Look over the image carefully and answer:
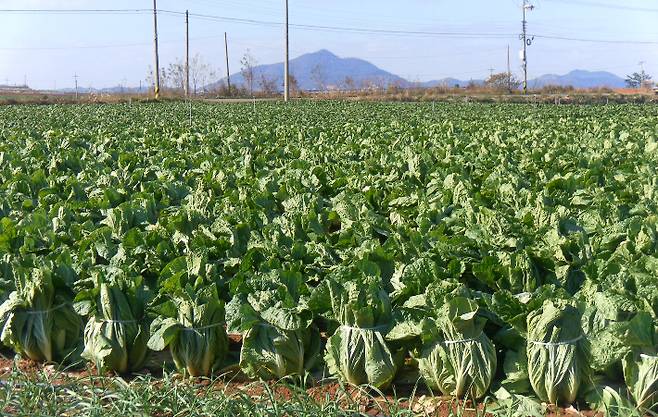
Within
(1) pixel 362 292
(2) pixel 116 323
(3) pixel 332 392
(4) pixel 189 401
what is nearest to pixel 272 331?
(3) pixel 332 392

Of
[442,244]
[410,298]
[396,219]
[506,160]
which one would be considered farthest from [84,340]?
[506,160]

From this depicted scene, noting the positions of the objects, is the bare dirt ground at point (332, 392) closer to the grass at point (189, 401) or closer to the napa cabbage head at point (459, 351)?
the grass at point (189, 401)

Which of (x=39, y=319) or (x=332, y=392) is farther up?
(x=39, y=319)

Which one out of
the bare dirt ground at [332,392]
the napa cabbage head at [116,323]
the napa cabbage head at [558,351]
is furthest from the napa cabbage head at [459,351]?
the napa cabbage head at [116,323]

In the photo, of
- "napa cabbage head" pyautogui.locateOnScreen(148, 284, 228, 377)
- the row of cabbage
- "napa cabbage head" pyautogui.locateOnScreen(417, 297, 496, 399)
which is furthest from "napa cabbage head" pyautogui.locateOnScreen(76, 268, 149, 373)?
"napa cabbage head" pyautogui.locateOnScreen(417, 297, 496, 399)

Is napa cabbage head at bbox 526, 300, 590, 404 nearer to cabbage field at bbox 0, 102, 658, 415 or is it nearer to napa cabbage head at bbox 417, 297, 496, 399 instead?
cabbage field at bbox 0, 102, 658, 415

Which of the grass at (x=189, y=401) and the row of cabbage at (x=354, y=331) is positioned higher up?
the row of cabbage at (x=354, y=331)

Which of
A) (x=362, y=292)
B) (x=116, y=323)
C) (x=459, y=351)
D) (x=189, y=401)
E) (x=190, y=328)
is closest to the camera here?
(x=189, y=401)

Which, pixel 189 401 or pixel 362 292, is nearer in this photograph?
pixel 189 401

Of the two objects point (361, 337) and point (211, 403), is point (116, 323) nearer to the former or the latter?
point (211, 403)

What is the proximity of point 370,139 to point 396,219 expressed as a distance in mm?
9164

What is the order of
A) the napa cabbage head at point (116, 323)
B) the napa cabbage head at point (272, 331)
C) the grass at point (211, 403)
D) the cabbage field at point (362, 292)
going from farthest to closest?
the napa cabbage head at point (116, 323) → the napa cabbage head at point (272, 331) → the cabbage field at point (362, 292) → the grass at point (211, 403)

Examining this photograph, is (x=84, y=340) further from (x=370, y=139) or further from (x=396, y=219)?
(x=370, y=139)

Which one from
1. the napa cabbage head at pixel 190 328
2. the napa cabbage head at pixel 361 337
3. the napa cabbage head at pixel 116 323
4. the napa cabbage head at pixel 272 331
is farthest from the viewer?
the napa cabbage head at pixel 116 323
